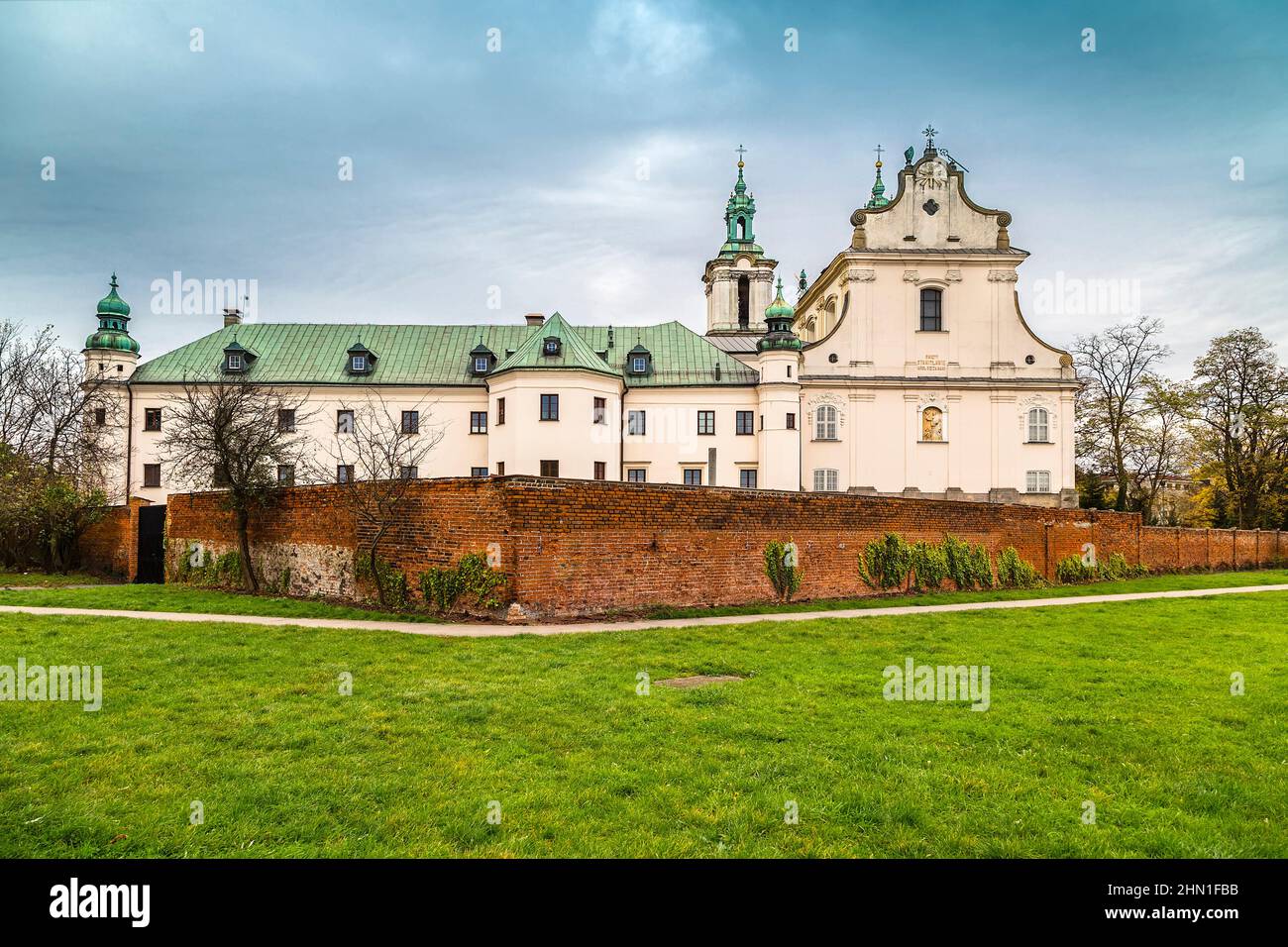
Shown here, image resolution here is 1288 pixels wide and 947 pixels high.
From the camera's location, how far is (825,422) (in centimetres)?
3700

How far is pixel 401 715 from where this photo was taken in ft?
22.0

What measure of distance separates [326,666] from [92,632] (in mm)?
4731

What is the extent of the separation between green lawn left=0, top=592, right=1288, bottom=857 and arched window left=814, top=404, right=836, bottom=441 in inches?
1074

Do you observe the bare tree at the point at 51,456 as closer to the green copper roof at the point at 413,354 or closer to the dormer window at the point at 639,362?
the green copper roof at the point at 413,354

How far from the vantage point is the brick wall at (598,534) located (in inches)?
520

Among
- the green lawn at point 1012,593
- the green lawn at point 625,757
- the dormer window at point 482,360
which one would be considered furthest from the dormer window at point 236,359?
the green lawn at point 1012,593

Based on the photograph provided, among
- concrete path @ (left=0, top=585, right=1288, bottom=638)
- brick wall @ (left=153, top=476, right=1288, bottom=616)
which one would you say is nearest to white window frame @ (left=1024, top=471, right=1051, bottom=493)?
brick wall @ (left=153, top=476, right=1288, bottom=616)

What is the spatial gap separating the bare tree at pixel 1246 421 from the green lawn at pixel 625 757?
36389 millimetres

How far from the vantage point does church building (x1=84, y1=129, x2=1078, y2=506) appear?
36.0m

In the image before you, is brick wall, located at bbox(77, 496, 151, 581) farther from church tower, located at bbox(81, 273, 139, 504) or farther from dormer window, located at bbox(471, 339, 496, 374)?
dormer window, located at bbox(471, 339, 496, 374)

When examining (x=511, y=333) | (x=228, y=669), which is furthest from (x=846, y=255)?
(x=228, y=669)

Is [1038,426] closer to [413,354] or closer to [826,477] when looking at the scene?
[826,477]

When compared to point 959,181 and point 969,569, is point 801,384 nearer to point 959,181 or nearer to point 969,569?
point 959,181
